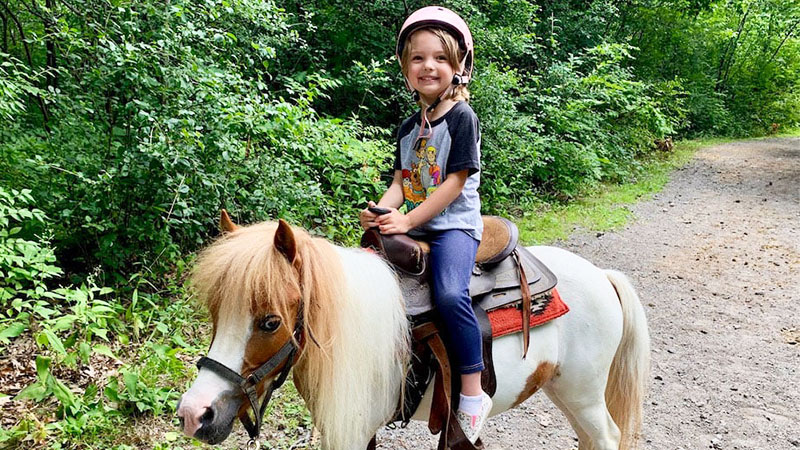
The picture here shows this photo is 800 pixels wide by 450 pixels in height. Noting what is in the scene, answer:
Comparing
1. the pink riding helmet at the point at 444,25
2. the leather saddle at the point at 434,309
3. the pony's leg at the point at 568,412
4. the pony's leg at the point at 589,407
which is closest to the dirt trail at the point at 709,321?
the pony's leg at the point at 568,412

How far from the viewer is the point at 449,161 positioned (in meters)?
1.90

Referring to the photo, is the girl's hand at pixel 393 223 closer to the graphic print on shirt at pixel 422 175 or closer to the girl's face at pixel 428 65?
the graphic print on shirt at pixel 422 175

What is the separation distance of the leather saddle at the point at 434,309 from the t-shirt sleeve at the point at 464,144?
1.14ft

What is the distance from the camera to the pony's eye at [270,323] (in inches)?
54.1

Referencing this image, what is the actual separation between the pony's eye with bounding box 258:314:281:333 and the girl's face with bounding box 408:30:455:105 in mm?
1088

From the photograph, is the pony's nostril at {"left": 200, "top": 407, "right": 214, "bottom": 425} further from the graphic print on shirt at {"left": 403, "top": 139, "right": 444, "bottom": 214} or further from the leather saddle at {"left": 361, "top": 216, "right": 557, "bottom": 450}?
the graphic print on shirt at {"left": 403, "top": 139, "right": 444, "bottom": 214}

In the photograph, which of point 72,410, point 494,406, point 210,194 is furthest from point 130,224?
point 494,406

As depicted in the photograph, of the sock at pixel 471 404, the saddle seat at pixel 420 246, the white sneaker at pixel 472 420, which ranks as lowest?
the white sneaker at pixel 472 420

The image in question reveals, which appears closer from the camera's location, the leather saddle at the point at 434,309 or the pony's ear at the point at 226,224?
the pony's ear at the point at 226,224

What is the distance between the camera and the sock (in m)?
1.83

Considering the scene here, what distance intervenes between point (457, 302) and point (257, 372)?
741 mm

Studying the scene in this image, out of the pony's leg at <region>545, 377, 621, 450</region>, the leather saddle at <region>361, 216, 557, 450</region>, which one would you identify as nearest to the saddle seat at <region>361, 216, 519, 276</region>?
the leather saddle at <region>361, 216, 557, 450</region>

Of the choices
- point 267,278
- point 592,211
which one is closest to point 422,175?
point 267,278

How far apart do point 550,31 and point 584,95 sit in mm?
1528
